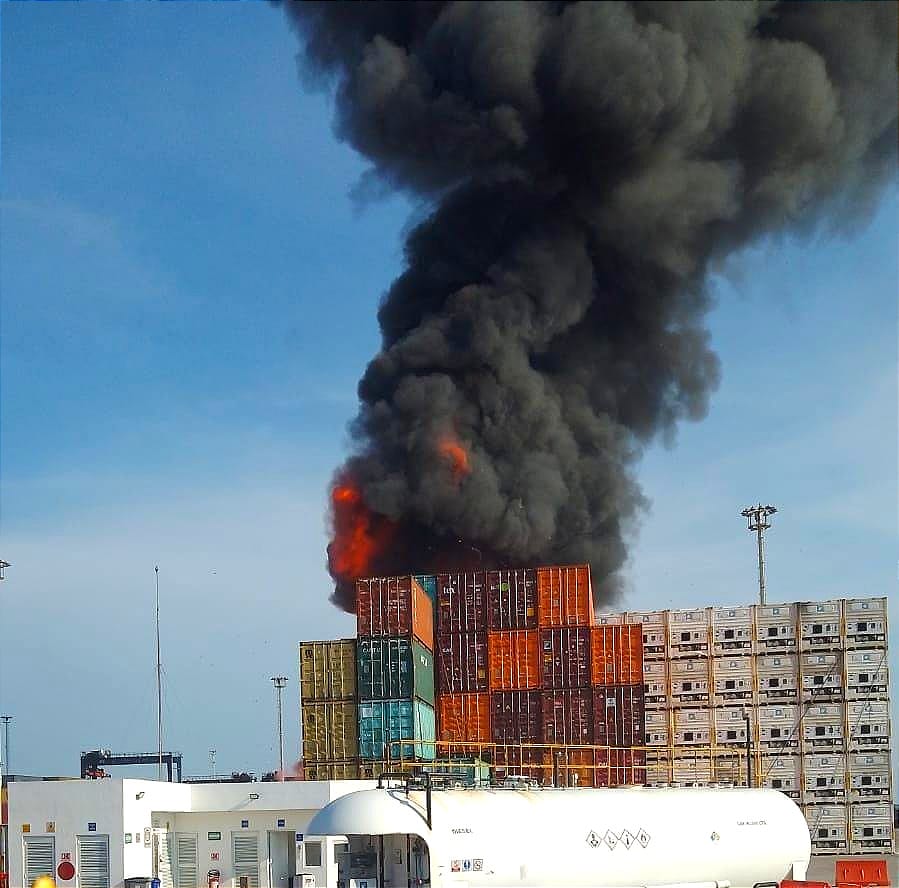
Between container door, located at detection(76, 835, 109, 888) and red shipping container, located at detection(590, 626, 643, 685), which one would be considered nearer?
container door, located at detection(76, 835, 109, 888)

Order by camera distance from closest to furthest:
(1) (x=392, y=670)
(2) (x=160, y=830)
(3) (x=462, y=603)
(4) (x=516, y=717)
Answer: (2) (x=160, y=830) < (1) (x=392, y=670) < (4) (x=516, y=717) < (3) (x=462, y=603)

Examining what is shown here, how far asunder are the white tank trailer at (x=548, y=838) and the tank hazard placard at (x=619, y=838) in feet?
0.08

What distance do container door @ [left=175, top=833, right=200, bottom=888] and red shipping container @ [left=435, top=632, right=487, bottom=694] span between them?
20936mm

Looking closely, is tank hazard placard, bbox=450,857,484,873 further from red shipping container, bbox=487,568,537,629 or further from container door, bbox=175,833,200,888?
red shipping container, bbox=487,568,537,629

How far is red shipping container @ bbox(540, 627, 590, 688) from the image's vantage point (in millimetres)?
59719

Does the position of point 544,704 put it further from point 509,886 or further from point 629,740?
point 509,886

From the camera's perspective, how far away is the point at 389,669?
2250 inches

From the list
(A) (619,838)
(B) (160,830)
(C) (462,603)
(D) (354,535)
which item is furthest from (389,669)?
(A) (619,838)

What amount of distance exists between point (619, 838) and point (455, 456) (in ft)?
112

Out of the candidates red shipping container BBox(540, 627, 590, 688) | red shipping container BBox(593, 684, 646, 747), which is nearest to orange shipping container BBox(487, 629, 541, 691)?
red shipping container BBox(540, 627, 590, 688)

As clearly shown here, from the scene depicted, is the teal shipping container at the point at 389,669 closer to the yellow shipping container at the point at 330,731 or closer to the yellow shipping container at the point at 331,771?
the yellow shipping container at the point at 330,731

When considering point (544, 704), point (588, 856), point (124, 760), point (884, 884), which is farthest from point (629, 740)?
point (588, 856)

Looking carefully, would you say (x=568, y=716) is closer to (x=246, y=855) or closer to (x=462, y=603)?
(x=462, y=603)

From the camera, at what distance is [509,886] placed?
32281 millimetres
